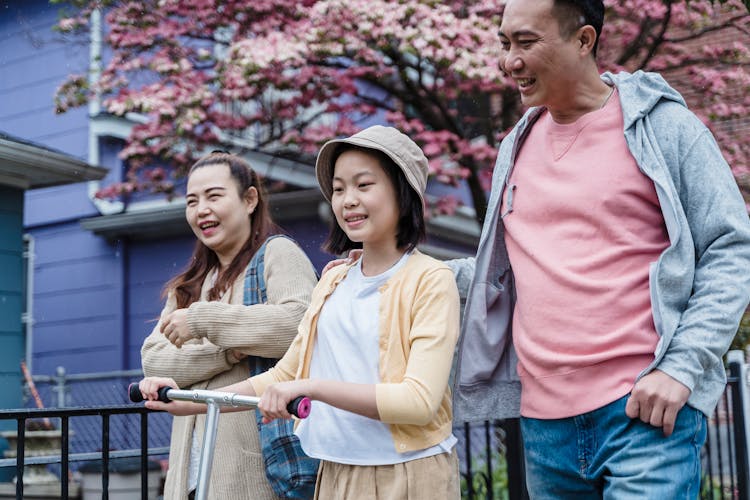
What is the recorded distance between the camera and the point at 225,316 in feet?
8.73

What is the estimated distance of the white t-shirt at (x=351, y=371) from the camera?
223cm

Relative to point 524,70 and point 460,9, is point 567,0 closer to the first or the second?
point 524,70

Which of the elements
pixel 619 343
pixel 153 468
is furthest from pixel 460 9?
pixel 619 343

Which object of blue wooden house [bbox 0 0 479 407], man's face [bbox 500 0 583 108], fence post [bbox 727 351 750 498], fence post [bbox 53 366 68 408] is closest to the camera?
man's face [bbox 500 0 583 108]

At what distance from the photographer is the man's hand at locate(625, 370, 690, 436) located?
1.94m

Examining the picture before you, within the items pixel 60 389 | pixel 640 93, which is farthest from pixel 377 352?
pixel 60 389

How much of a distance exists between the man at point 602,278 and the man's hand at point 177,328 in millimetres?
794

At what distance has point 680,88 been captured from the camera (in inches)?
398

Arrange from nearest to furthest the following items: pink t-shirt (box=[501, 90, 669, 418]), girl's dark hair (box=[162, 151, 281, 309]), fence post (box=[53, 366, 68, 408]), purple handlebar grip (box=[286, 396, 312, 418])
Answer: purple handlebar grip (box=[286, 396, 312, 418]), pink t-shirt (box=[501, 90, 669, 418]), girl's dark hair (box=[162, 151, 281, 309]), fence post (box=[53, 366, 68, 408])

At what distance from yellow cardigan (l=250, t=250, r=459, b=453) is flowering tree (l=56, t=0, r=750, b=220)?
5.82 meters

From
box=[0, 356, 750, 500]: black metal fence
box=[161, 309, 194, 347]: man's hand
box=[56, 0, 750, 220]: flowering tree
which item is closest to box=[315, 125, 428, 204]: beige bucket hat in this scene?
box=[161, 309, 194, 347]: man's hand

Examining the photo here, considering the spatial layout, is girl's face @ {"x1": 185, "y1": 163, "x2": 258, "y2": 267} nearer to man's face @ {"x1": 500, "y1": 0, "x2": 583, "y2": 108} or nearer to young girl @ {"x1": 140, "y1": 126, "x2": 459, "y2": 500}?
young girl @ {"x1": 140, "y1": 126, "x2": 459, "y2": 500}

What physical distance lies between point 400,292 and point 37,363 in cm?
1062

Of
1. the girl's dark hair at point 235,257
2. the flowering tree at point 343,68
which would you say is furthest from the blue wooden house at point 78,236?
the girl's dark hair at point 235,257
